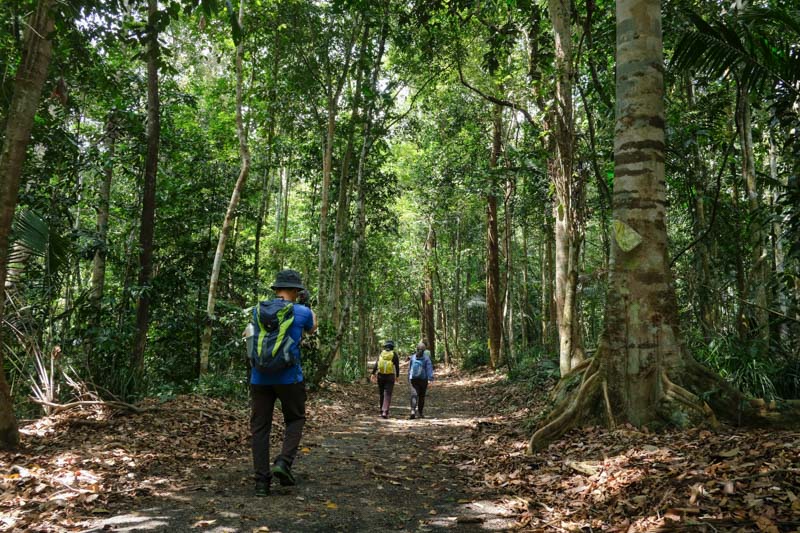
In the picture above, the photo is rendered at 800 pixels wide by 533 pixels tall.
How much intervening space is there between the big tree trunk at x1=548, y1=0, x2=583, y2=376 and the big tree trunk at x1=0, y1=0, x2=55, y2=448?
7.13m

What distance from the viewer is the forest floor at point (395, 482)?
133 inches

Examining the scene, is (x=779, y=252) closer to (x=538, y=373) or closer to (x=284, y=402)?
(x=538, y=373)

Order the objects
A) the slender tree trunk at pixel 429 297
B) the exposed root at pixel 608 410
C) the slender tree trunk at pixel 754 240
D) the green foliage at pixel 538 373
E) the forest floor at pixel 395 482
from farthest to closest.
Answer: the slender tree trunk at pixel 429 297
the green foliage at pixel 538 373
the slender tree trunk at pixel 754 240
the exposed root at pixel 608 410
the forest floor at pixel 395 482

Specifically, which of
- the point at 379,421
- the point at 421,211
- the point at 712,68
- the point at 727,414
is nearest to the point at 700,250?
the point at 712,68

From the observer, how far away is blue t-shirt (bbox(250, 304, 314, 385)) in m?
5.08

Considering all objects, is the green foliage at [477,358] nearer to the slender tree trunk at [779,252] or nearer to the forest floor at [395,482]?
the slender tree trunk at [779,252]

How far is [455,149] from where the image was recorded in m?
21.2

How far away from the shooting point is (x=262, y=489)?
472cm

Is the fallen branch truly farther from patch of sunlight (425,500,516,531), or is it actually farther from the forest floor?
patch of sunlight (425,500,516,531)

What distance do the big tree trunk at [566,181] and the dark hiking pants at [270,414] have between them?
17.5ft

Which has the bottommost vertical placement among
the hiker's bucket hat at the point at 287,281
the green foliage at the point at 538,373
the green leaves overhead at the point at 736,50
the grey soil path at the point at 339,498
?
the grey soil path at the point at 339,498

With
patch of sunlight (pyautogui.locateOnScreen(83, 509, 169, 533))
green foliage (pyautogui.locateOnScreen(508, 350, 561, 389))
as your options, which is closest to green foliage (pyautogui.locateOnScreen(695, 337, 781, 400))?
green foliage (pyautogui.locateOnScreen(508, 350, 561, 389))

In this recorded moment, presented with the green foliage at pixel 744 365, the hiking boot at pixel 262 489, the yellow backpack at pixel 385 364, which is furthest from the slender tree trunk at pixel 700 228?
the hiking boot at pixel 262 489

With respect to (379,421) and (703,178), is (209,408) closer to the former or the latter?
(379,421)
